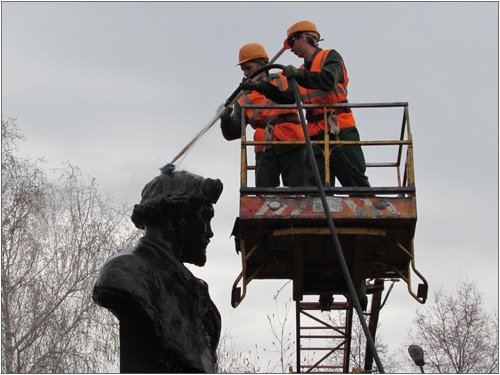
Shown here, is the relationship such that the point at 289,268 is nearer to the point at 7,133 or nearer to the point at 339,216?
the point at 339,216

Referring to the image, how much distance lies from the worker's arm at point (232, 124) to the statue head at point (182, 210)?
519cm

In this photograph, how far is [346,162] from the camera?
1010 centimetres

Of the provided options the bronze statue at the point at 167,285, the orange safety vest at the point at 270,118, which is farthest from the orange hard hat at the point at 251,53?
the bronze statue at the point at 167,285

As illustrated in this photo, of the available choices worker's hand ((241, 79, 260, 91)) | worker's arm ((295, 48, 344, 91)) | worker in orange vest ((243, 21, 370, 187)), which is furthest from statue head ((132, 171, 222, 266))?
worker in orange vest ((243, 21, 370, 187))

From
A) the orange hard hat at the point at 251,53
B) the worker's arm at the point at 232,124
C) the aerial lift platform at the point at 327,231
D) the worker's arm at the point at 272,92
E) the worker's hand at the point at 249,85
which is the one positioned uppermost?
the orange hard hat at the point at 251,53

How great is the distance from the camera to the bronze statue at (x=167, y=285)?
15.9 feet

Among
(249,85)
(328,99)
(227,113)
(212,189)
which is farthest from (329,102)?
(212,189)

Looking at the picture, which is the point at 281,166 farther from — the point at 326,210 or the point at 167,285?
the point at 167,285

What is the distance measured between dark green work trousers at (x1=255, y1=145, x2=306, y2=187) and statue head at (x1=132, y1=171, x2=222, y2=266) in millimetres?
4742

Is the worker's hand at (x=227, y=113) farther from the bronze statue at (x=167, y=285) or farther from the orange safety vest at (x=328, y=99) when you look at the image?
the bronze statue at (x=167, y=285)

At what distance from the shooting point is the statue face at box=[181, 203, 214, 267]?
17.6 ft

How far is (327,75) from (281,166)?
123cm

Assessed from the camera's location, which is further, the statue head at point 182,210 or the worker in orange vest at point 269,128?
the worker in orange vest at point 269,128

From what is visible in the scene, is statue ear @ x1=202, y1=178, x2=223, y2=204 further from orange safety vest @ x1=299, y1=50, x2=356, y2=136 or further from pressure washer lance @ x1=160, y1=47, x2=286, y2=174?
orange safety vest @ x1=299, y1=50, x2=356, y2=136
